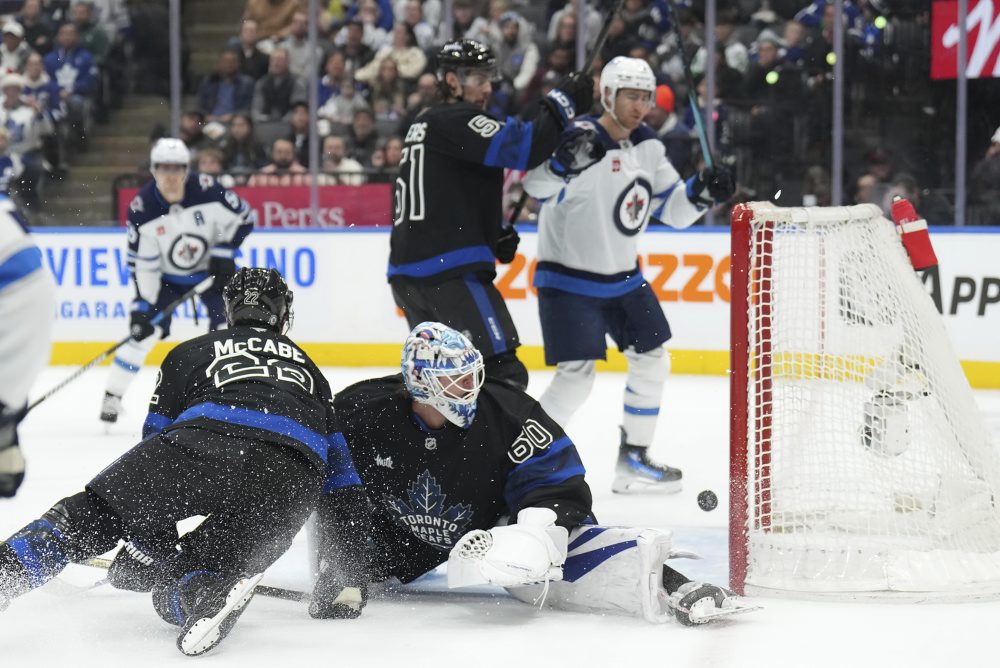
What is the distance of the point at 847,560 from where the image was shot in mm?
3354

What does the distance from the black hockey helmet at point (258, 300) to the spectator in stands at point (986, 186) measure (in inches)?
201

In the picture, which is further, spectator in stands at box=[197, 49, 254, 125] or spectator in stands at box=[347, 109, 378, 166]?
spectator in stands at box=[197, 49, 254, 125]

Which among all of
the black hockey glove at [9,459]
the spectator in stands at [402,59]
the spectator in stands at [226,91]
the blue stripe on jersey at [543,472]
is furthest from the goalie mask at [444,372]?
the spectator in stands at [226,91]

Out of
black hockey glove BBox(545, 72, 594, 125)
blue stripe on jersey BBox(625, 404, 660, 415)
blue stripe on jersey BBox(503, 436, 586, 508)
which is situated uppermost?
black hockey glove BBox(545, 72, 594, 125)

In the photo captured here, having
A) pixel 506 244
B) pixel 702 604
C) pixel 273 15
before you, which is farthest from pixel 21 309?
pixel 273 15

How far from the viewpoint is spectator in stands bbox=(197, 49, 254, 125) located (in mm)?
9031

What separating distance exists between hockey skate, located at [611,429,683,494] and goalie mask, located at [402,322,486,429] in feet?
5.50

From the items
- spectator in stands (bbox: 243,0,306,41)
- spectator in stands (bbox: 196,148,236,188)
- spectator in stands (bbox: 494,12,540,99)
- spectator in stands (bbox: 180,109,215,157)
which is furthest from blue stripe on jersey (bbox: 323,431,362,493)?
spectator in stands (bbox: 243,0,306,41)

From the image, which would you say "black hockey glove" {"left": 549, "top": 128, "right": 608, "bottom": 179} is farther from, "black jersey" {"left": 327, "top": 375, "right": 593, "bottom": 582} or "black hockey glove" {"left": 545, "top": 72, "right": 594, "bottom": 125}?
"black jersey" {"left": 327, "top": 375, "right": 593, "bottom": 582}

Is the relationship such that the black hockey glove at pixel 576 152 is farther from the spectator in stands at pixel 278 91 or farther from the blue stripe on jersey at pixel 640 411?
the spectator in stands at pixel 278 91

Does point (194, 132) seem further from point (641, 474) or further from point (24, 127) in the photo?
point (641, 474)

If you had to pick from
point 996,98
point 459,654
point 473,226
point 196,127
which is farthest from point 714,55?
point 459,654

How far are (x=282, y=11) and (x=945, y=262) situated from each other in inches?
163

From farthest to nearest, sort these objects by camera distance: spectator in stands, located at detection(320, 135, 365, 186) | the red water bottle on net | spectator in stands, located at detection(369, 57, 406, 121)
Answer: spectator in stands, located at detection(369, 57, 406, 121) → spectator in stands, located at detection(320, 135, 365, 186) → the red water bottle on net
